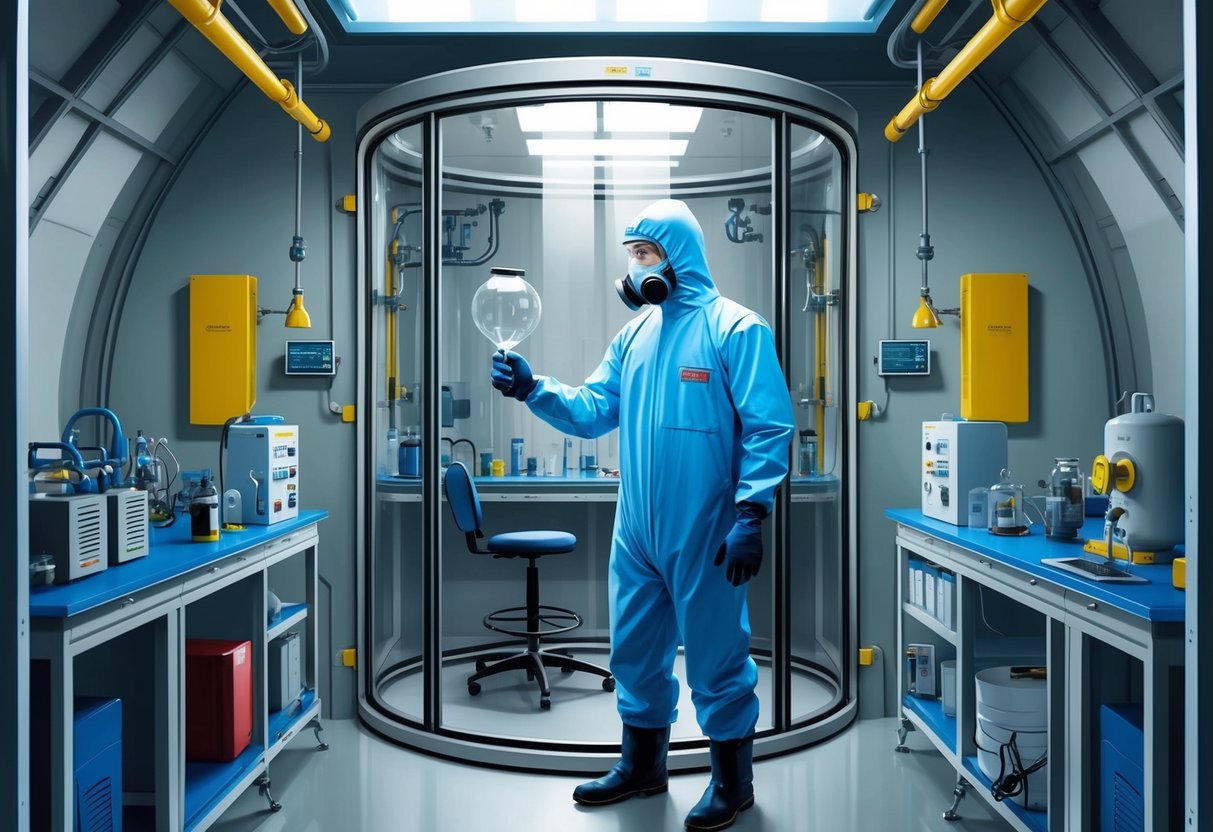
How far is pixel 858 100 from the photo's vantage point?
392 cm

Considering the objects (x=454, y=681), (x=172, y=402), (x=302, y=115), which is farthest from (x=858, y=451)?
(x=172, y=402)

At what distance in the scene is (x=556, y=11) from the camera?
11.7ft

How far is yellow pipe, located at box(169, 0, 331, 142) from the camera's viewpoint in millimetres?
2488

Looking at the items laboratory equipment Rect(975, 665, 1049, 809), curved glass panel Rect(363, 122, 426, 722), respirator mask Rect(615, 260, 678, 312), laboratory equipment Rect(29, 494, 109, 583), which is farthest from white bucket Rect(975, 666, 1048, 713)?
laboratory equipment Rect(29, 494, 109, 583)

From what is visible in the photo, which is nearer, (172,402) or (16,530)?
(16,530)

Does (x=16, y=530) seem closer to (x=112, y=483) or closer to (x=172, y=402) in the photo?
(x=112, y=483)

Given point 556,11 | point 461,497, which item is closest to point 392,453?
point 461,497

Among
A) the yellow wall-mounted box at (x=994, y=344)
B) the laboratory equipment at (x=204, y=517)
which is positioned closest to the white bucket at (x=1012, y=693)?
the yellow wall-mounted box at (x=994, y=344)

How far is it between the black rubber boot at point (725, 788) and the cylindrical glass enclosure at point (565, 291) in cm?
36

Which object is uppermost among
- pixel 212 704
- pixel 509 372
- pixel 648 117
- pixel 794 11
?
pixel 794 11

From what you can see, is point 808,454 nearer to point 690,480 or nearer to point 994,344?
point 690,480

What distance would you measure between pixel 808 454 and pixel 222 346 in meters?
2.55

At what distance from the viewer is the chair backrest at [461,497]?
3.41 metres

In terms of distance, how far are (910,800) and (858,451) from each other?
1.46m
